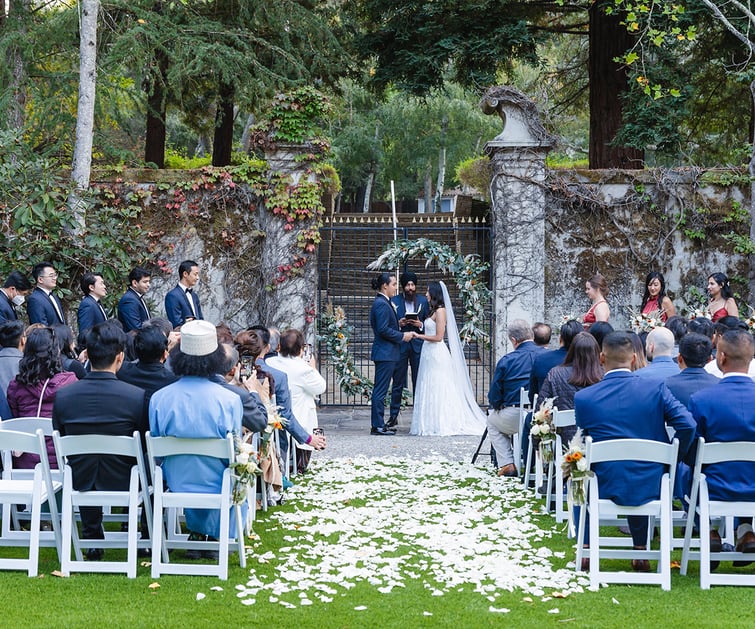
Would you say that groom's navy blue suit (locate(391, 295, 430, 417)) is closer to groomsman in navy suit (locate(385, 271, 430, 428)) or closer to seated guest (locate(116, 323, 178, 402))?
groomsman in navy suit (locate(385, 271, 430, 428))

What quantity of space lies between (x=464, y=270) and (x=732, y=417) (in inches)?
284

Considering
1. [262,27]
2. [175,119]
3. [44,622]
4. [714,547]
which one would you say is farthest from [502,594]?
[175,119]

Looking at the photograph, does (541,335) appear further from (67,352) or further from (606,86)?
(606,86)

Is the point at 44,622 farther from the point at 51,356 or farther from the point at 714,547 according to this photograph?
the point at 714,547

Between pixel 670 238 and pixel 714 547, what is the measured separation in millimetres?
8181

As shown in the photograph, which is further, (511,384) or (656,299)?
(656,299)

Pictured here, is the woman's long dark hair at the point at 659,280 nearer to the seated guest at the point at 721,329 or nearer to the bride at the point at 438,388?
the bride at the point at 438,388

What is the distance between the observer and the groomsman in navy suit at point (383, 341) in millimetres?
11359

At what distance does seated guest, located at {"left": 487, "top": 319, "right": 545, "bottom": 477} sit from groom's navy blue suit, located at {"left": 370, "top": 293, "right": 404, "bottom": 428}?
8.64ft

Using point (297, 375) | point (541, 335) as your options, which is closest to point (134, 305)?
point (297, 375)

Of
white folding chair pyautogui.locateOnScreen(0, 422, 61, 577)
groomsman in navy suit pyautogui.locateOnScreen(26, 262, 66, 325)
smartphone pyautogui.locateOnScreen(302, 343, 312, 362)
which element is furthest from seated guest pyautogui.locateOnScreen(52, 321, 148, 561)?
groomsman in navy suit pyautogui.locateOnScreen(26, 262, 66, 325)

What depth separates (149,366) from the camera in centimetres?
623

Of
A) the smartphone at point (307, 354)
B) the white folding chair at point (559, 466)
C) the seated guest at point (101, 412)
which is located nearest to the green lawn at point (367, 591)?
the white folding chair at point (559, 466)

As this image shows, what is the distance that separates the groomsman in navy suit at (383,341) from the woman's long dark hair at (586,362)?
454 centimetres
